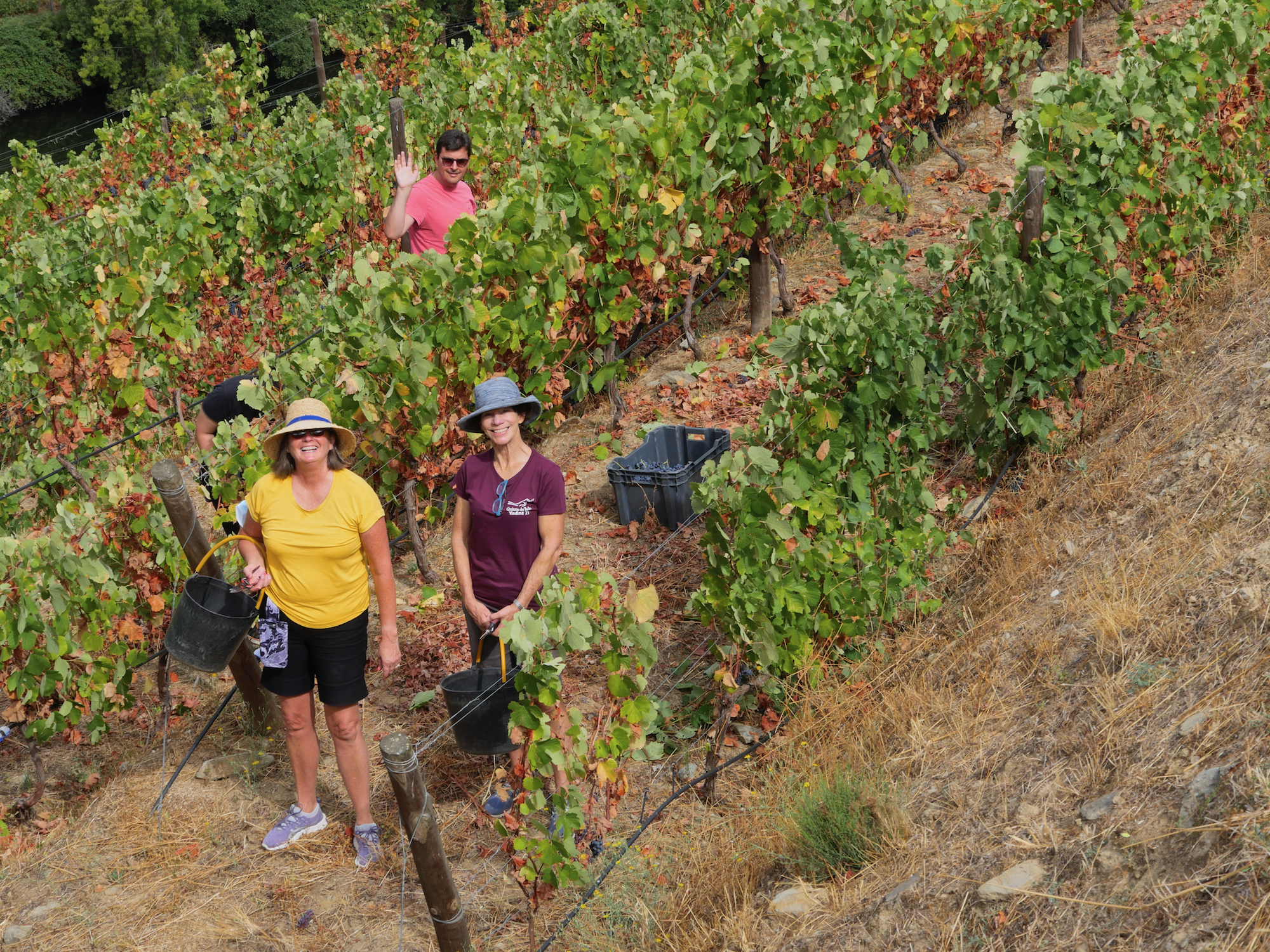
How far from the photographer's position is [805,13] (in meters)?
6.21

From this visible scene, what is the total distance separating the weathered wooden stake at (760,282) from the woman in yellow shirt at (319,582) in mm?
3667

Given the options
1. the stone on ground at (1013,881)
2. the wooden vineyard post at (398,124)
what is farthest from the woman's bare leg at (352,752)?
the wooden vineyard post at (398,124)

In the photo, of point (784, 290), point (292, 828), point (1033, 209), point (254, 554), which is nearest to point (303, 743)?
point (292, 828)

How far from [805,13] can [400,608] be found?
3.93m

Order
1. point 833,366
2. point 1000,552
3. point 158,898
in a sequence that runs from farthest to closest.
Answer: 1. point 1000,552
2. point 833,366
3. point 158,898

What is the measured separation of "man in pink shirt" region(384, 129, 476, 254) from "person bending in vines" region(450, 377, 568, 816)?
197 cm

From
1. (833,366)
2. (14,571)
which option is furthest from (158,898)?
(833,366)

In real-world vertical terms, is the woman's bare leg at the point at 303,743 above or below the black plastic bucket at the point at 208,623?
below

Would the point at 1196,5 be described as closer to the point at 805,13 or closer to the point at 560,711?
the point at 805,13

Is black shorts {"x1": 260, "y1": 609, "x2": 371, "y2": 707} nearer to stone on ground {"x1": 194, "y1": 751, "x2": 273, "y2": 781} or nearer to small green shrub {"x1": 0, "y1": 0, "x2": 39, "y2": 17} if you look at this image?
stone on ground {"x1": 194, "y1": 751, "x2": 273, "y2": 781}

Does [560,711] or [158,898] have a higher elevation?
[560,711]

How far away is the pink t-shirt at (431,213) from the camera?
5.34 meters

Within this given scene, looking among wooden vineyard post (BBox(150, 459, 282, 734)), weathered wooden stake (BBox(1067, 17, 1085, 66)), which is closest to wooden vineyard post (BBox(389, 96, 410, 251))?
wooden vineyard post (BBox(150, 459, 282, 734))

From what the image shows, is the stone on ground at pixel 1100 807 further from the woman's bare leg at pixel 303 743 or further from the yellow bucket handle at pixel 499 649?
the woman's bare leg at pixel 303 743
